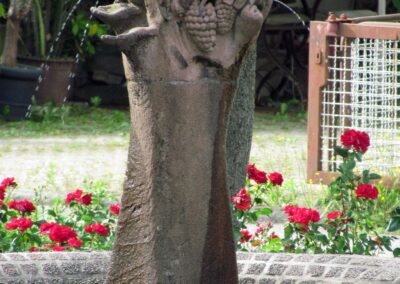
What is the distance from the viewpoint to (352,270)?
3951mm

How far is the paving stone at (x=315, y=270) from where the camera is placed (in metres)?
3.96

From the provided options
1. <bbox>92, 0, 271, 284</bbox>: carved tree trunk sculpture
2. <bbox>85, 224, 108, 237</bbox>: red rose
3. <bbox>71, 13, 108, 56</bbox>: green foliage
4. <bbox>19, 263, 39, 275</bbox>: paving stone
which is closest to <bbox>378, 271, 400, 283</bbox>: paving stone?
<bbox>92, 0, 271, 284</bbox>: carved tree trunk sculpture

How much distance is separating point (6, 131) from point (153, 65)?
7.55m

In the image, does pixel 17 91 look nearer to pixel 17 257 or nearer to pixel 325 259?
pixel 17 257

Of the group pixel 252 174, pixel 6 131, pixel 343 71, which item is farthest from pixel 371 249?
pixel 6 131

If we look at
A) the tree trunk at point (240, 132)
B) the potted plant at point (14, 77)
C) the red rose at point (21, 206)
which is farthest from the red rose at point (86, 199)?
the potted plant at point (14, 77)

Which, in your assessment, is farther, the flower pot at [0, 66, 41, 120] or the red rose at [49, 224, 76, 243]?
the flower pot at [0, 66, 41, 120]

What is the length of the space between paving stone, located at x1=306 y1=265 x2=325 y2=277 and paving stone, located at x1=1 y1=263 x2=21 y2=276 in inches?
42.1

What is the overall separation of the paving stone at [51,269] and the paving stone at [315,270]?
926 millimetres

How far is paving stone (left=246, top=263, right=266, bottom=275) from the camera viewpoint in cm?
403

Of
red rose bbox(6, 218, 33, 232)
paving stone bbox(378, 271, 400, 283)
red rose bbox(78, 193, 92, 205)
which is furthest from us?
red rose bbox(78, 193, 92, 205)

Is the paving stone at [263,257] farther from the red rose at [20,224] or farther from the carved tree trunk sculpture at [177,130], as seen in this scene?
the red rose at [20,224]

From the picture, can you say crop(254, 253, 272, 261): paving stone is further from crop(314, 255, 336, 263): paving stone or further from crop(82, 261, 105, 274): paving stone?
crop(82, 261, 105, 274): paving stone

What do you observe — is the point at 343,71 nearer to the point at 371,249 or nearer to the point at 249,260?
the point at 371,249
